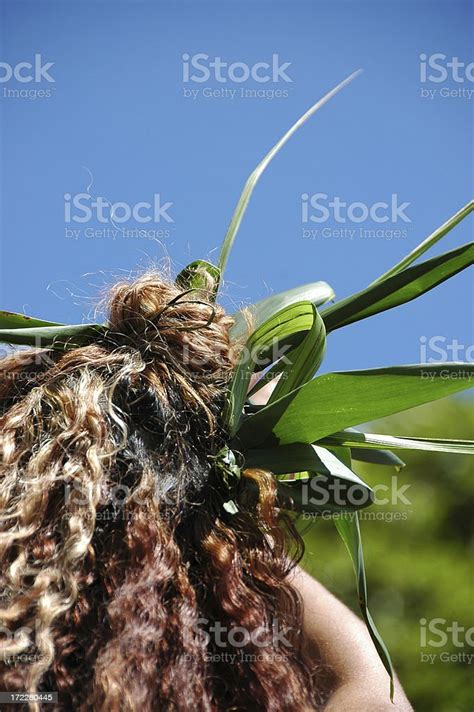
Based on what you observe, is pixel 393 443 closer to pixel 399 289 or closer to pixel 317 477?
pixel 317 477

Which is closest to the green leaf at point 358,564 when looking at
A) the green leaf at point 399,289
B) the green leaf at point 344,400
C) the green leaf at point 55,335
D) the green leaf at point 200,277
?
the green leaf at point 344,400

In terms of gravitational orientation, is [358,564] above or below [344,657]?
above

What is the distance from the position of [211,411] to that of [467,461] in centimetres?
388

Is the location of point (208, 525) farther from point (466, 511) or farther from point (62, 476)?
point (466, 511)

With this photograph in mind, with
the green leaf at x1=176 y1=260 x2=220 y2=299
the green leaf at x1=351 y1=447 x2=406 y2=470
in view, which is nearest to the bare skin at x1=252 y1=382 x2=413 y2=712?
the green leaf at x1=351 y1=447 x2=406 y2=470

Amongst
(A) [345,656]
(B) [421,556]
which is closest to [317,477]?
(A) [345,656]

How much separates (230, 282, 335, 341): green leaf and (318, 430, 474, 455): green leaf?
26 cm

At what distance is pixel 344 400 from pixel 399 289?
234mm

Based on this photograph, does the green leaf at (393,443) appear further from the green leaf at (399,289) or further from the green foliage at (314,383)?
the green leaf at (399,289)

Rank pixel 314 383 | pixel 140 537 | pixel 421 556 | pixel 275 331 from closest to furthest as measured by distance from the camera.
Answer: pixel 140 537, pixel 314 383, pixel 275 331, pixel 421 556

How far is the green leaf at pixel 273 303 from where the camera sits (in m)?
1.57

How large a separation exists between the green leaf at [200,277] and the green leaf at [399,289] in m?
0.23

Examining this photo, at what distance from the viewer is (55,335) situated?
4.84 ft

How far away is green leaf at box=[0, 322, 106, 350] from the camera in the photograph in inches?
57.8
